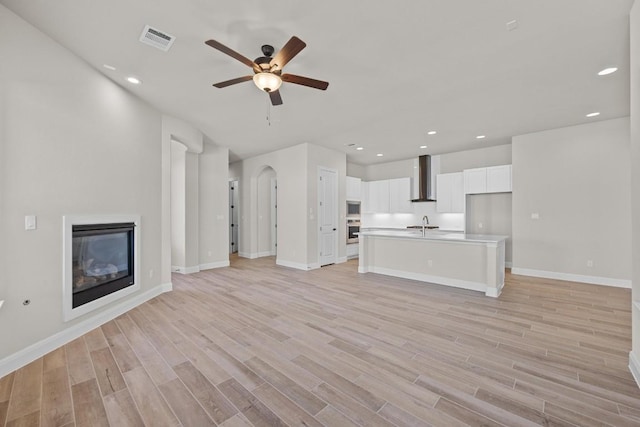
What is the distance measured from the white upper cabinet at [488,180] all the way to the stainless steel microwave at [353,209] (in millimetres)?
2851

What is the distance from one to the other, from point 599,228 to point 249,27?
6477 millimetres

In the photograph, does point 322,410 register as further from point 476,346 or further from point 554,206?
point 554,206

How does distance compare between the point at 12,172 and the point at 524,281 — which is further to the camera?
the point at 524,281

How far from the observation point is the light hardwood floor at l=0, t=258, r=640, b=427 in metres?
1.69

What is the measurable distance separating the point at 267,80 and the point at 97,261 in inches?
113

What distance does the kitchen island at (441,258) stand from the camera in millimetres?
4203

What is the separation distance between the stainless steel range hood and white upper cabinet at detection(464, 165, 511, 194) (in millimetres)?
967

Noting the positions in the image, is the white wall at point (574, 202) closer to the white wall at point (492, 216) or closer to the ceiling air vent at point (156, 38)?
the white wall at point (492, 216)

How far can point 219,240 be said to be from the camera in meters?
6.22

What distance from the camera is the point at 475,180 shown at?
629 cm

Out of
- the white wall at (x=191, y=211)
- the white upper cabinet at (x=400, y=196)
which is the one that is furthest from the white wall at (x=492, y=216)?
the white wall at (x=191, y=211)

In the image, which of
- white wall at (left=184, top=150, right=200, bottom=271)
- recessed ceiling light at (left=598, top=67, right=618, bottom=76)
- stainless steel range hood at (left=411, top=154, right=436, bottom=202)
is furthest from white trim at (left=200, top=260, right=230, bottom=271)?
recessed ceiling light at (left=598, top=67, right=618, bottom=76)

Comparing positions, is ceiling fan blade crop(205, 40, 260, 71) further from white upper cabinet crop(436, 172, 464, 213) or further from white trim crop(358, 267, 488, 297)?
white upper cabinet crop(436, 172, 464, 213)

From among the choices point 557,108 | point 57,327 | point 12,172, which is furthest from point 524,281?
point 12,172
